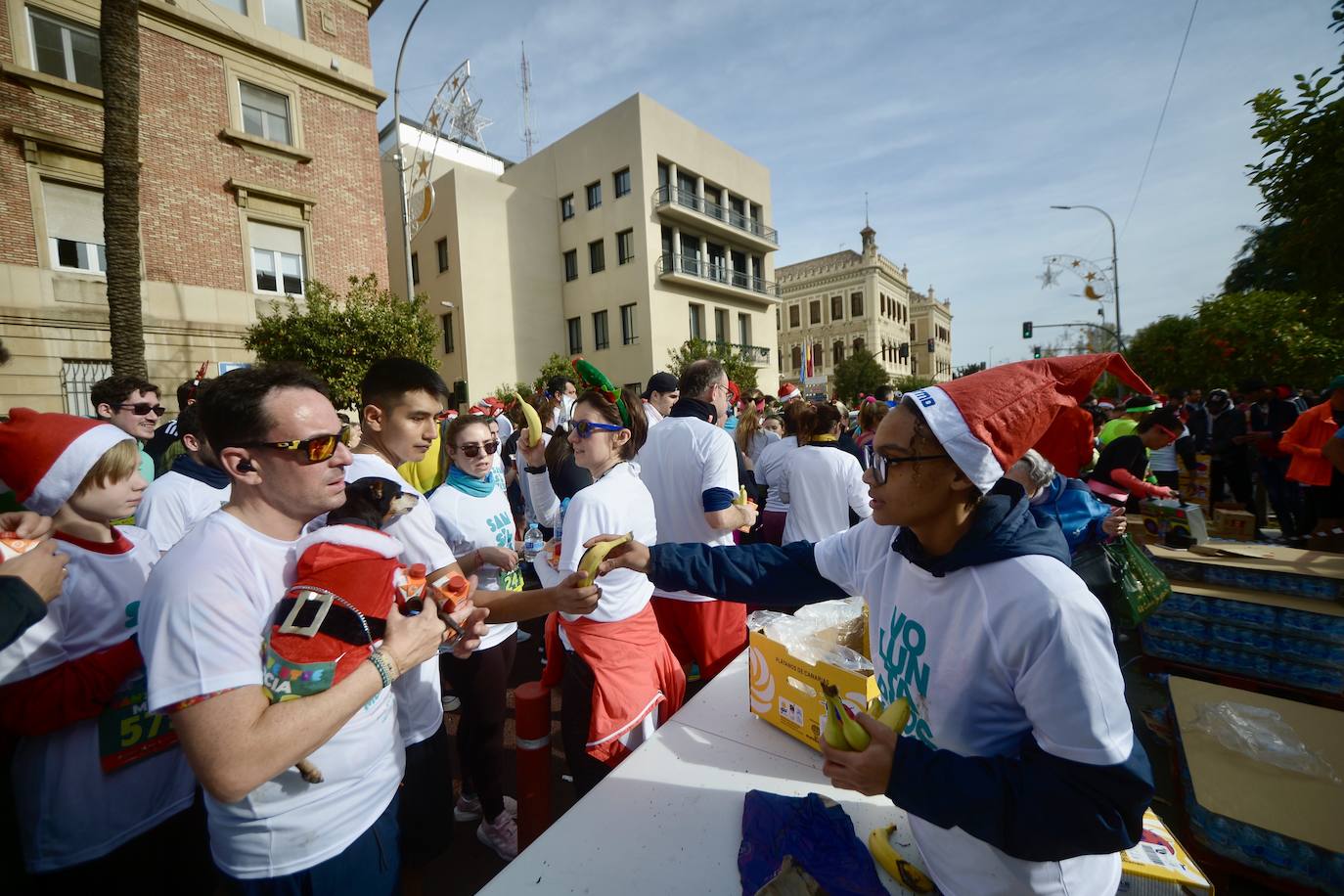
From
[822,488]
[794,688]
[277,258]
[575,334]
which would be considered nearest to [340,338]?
[277,258]

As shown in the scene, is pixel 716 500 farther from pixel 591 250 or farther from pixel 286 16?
pixel 591 250

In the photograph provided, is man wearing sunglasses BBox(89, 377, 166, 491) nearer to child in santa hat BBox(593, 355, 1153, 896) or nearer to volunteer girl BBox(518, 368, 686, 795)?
volunteer girl BBox(518, 368, 686, 795)

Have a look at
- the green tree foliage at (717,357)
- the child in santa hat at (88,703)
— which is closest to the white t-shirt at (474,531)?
the child in santa hat at (88,703)

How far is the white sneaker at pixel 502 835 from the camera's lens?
290cm

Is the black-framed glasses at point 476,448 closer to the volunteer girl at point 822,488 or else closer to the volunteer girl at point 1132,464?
the volunteer girl at point 822,488

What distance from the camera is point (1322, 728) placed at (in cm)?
244

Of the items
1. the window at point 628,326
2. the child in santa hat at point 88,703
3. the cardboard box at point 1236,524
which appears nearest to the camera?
the child in santa hat at point 88,703

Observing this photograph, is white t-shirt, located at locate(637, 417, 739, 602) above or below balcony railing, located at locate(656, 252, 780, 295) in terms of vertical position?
below

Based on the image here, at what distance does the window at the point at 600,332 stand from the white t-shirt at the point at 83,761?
79.1 ft

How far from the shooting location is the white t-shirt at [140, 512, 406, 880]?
1.28m

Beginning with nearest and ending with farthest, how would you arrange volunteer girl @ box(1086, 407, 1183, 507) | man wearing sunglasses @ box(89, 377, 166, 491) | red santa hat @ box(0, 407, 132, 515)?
red santa hat @ box(0, 407, 132, 515) < man wearing sunglasses @ box(89, 377, 166, 491) < volunteer girl @ box(1086, 407, 1183, 507)

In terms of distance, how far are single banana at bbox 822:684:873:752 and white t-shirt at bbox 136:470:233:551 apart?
3183 mm

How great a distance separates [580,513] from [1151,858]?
7.52ft

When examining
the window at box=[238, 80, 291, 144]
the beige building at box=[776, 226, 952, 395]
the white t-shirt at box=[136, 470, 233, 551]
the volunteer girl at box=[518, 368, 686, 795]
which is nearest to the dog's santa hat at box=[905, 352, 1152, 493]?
the volunteer girl at box=[518, 368, 686, 795]
